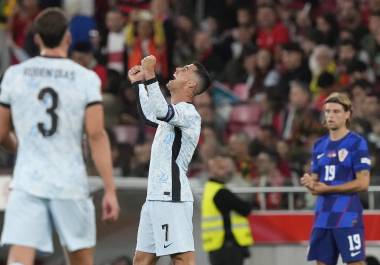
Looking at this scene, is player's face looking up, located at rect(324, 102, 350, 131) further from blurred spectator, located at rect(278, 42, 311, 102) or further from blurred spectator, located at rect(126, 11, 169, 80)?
blurred spectator, located at rect(126, 11, 169, 80)

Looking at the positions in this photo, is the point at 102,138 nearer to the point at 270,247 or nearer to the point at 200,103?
the point at 270,247

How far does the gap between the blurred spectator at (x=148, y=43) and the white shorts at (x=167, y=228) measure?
858 cm

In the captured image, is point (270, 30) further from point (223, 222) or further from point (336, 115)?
point (336, 115)

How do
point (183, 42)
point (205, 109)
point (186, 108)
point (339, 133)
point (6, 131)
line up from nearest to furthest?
point (6, 131)
point (186, 108)
point (339, 133)
point (205, 109)
point (183, 42)

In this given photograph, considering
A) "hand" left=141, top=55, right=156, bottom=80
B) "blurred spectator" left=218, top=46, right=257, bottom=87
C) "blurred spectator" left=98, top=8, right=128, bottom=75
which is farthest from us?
A: "blurred spectator" left=98, top=8, right=128, bottom=75

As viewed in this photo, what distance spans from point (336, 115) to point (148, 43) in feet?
23.7

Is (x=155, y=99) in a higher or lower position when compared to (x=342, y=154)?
higher

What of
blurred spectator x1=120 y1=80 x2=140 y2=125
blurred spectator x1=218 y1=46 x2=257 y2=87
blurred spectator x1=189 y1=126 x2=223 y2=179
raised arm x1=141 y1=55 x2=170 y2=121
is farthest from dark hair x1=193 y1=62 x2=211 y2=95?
blurred spectator x1=218 y1=46 x2=257 y2=87

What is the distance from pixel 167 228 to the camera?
10117mm

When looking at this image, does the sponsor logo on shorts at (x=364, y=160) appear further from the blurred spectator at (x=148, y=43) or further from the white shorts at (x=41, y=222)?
the blurred spectator at (x=148, y=43)

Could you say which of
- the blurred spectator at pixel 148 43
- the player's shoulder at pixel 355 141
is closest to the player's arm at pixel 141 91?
the player's shoulder at pixel 355 141

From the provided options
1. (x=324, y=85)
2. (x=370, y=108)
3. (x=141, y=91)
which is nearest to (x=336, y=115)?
(x=141, y=91)

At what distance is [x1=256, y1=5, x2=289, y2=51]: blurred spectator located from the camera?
62.3ft

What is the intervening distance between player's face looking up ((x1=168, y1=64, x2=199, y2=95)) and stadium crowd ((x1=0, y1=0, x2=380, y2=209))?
4794 mm
